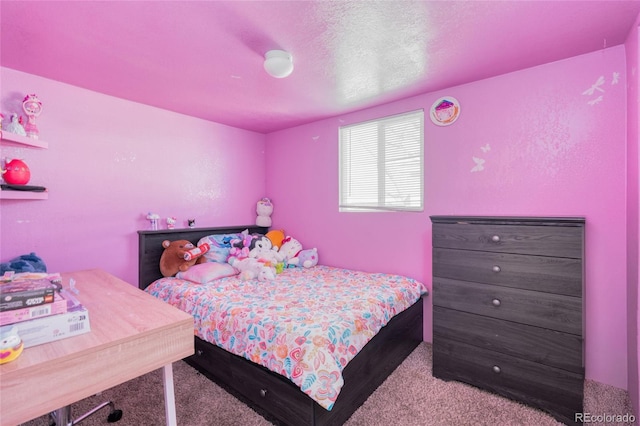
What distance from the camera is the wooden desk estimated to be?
782mm

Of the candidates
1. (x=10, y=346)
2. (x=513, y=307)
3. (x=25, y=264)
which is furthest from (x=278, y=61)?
(x=25, y=264)

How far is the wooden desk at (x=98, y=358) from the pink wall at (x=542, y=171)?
2.15 metres

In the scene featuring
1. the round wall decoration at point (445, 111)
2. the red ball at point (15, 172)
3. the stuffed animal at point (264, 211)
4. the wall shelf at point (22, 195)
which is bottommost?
the stuffed animal at point (264, 211)

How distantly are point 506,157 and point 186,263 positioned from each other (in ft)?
9.71

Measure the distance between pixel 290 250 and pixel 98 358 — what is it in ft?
8.31

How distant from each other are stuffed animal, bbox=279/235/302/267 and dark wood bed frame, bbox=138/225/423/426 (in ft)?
4.42

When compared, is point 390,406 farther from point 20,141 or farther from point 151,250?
point 20,141

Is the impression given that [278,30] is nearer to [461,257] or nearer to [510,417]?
[461,257]

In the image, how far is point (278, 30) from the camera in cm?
167

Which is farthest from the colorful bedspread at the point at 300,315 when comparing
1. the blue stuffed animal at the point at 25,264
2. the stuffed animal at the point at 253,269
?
the blue stuffed animal at the point at 25,264

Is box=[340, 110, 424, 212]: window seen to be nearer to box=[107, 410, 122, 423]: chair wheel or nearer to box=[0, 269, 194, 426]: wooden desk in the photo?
box=[0, 269, 194, 426]: wooden desk

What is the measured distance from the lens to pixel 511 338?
182 cm

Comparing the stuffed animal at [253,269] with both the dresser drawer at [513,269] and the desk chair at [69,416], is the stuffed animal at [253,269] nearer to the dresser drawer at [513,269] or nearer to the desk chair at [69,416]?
the desk chair at [69,416]

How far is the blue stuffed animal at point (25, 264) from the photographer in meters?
1.99
